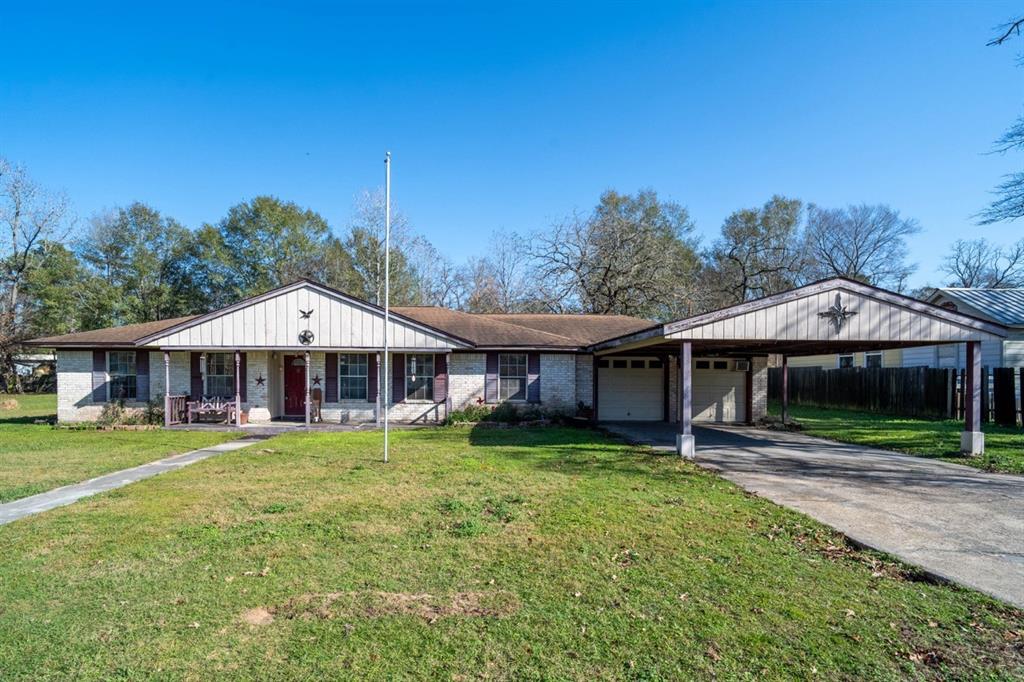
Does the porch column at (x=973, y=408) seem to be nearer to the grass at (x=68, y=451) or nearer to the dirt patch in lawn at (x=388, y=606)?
the dirt patch in lawn at (x=388, y=606)

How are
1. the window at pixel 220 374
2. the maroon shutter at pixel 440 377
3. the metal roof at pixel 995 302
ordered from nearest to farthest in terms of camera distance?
the maroon shutter at pixel 440 377 < the window at pixel 220 374 < the metal roof at pixel 995 302

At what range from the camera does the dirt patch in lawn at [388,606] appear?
12.8 ft

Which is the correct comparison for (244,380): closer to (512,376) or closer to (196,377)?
(196,377)

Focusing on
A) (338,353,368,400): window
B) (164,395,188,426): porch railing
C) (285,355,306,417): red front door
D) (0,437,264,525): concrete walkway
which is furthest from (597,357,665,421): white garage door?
(164,395,188,426): porch railing

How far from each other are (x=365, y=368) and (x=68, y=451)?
7553 millimetres

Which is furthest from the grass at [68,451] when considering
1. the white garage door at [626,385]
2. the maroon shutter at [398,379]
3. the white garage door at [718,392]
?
the white garage door at [718,392]

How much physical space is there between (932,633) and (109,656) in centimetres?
525

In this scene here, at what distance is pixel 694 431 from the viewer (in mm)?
14852

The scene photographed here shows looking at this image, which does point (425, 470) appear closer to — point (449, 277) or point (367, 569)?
point (367, 569)

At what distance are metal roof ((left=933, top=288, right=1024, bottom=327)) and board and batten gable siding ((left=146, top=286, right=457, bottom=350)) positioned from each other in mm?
18087

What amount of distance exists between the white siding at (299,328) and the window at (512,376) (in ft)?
6.34

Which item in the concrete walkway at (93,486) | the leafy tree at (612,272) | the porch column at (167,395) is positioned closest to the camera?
the concrete walkway at (93,486)

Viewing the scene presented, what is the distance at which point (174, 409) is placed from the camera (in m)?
16.2

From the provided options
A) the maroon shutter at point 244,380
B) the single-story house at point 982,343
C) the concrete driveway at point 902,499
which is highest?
the single-story house at point 982,343
